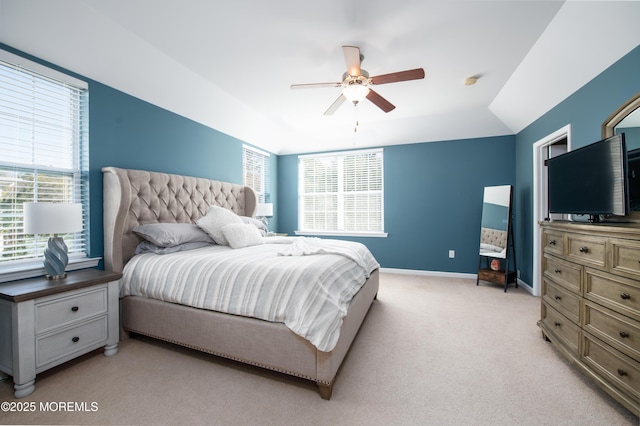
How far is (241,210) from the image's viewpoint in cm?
424

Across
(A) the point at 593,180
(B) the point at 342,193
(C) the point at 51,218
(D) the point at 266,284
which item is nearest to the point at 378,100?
(A) the point at 593,180

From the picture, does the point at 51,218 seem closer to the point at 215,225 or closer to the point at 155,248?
the point at 155,248

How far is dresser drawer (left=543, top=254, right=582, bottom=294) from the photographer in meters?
1.83

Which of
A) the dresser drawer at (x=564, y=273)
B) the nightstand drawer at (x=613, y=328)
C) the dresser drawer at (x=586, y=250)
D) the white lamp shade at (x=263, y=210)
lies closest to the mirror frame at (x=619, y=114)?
the dresser drawer at (x=586, y=250)

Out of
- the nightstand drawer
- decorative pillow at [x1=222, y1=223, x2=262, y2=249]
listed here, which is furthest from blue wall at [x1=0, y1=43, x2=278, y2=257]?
the nightstand drawer

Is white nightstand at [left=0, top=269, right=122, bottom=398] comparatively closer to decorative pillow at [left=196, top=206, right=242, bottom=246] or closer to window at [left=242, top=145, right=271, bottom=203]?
decorative pillow at [left=196, top=206, right=242, bottom=246]

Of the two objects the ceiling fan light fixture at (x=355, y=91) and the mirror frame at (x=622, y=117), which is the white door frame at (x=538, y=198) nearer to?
the mirror frame at (x=622, y=117)

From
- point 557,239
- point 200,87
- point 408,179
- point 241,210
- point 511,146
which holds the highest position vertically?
point 200,87

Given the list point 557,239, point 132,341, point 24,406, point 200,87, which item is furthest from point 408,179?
point 24,406

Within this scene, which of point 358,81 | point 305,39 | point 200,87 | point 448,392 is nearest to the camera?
point 448,392

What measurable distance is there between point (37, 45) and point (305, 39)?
2076mm

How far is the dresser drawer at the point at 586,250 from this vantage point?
5.34 feet

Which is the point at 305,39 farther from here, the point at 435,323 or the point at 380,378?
the point at 435,323

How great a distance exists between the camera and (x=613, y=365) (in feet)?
4.95
